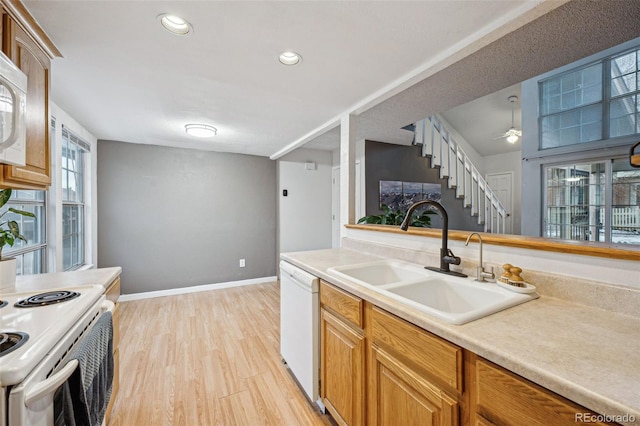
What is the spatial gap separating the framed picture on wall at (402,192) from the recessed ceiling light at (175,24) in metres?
3.21

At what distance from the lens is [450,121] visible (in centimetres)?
665

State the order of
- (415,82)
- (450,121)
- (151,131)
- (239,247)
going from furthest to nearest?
(450,121)
(239,247)
(151,131)
(415,82)

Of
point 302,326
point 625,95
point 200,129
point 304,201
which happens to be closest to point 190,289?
point 304,201

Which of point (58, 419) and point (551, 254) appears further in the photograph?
point (551, 254)

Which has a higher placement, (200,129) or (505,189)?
(200,129)

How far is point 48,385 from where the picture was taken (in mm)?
752

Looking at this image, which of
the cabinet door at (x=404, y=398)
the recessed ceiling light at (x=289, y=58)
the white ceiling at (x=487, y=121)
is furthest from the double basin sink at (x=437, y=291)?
the white ceiling at (x=487, y=121)

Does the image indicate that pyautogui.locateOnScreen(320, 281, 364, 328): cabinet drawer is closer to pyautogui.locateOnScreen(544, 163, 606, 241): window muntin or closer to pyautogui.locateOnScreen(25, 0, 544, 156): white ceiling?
pyautogui.locateOnScreen(25, 0, 544, 156): white ceiling

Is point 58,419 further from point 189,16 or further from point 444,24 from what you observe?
point 444,24

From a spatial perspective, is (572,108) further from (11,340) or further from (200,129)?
(11,340)

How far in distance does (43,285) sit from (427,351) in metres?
2.01

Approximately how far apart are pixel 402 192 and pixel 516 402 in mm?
3785

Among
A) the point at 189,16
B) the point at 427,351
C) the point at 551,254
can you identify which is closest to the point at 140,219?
the point at 189,16

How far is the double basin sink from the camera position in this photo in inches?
38.1
